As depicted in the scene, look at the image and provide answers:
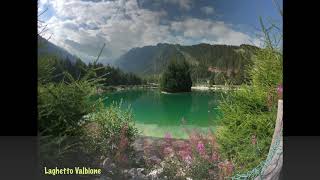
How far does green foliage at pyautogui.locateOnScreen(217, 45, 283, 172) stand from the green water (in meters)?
0.16

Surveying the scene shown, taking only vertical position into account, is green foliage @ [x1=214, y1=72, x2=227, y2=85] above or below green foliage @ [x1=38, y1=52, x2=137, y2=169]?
above

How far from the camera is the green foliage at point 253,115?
16.4 feet

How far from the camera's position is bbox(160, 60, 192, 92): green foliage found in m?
5.20

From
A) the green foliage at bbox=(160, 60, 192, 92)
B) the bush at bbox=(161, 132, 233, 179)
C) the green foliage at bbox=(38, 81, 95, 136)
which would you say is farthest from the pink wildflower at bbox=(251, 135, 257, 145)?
the green foliage at bbox=(38, 81, 95, 136)

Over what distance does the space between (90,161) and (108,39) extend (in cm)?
122

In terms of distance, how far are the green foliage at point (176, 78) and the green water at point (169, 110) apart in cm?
7

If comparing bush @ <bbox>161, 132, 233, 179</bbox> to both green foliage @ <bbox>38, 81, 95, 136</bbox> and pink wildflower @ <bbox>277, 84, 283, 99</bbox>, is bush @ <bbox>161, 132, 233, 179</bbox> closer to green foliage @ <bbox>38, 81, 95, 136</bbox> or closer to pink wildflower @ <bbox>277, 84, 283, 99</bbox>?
pink wildflower @ <bbox>277, 84, 283, 99</bbox>

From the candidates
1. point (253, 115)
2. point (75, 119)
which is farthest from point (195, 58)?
point (75, 119)

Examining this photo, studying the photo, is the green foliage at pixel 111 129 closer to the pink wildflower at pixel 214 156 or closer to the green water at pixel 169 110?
the green water at pixel 169 110

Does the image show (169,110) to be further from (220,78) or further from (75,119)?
(75,119)

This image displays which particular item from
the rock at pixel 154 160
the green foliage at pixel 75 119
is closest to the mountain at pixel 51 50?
the green foliage at pixel 75 119
